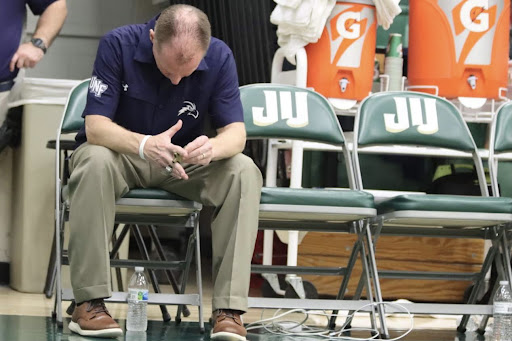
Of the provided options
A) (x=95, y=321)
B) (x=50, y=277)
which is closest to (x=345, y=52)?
(x=50, y=277)

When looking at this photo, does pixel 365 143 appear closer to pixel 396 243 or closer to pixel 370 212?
pixel 370 212

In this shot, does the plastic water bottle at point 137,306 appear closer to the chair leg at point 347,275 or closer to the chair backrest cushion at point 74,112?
the chair backrest cushion at point 74,112

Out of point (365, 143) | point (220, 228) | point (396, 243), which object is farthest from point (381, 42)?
point (220, 228)

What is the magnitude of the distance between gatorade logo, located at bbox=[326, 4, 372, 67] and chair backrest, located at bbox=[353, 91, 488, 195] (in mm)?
539

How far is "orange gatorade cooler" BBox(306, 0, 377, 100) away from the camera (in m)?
4.29

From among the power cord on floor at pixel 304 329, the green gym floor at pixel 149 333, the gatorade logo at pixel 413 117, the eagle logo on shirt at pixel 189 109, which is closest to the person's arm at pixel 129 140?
the eagle logo on shirt at pixel 189 109

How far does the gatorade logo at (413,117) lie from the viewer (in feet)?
12.3

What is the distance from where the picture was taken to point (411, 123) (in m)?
3.78

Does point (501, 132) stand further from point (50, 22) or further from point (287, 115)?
point (50, 22)

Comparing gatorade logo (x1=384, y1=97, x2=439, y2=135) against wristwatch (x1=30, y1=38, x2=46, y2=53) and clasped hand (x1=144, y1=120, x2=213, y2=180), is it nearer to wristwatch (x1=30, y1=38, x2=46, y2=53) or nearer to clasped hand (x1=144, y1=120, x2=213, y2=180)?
clasped hand (x1=144, y1=120, x2=213, y2=180)

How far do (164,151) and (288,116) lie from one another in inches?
34.1

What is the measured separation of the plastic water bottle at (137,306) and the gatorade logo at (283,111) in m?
0.80

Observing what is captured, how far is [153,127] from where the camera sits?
3189 mm

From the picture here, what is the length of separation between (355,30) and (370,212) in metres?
1.34
